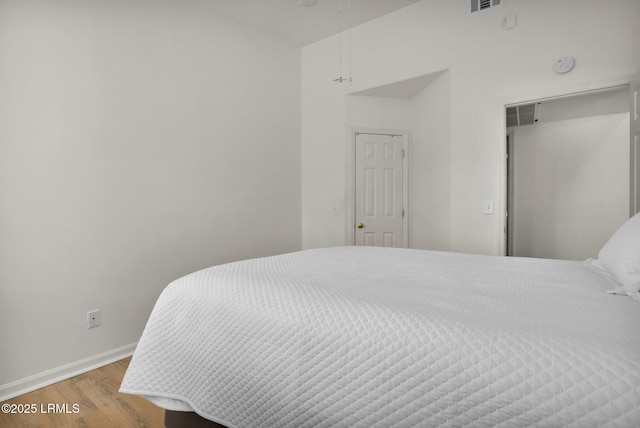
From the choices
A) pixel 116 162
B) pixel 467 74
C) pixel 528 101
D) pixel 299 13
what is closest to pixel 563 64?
pixel 528 101

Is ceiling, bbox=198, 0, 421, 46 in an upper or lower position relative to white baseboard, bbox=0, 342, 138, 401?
upper

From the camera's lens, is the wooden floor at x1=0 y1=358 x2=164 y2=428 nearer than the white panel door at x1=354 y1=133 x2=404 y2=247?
Yes

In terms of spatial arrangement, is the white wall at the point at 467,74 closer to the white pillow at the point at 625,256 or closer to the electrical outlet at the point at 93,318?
the white pillow at the point at 625,256

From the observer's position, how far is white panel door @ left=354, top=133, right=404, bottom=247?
3701mm

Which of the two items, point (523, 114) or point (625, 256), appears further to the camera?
point (523, 114)

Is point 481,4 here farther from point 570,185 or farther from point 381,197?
point 570,185

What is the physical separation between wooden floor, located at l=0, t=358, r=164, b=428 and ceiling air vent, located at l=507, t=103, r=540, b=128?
10.7 feet

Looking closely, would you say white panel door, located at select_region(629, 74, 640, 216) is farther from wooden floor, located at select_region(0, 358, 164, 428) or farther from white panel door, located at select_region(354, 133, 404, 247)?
wooden floor, located at select_region(0, 358, 164, 428)

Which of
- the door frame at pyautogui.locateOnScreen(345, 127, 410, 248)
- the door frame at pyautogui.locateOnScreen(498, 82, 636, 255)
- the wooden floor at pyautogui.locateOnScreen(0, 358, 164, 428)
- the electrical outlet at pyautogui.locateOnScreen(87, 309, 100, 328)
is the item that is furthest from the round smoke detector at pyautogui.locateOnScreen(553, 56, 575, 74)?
the electrical outlet at pyautogui.locateOnScreen(87, 309, 100, 328)

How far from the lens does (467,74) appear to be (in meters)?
2.93

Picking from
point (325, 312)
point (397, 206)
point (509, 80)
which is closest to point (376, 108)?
point (397, 206)

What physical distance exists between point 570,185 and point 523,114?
3.63ft

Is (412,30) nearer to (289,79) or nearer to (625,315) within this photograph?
(289,79)

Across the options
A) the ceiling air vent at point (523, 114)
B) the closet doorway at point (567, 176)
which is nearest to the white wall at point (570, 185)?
the closet doorway at point (567, 176)
